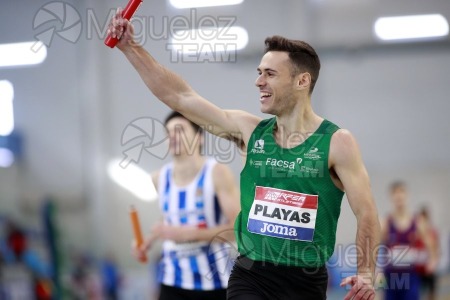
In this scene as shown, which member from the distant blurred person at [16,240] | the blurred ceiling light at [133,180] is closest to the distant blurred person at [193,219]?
the distant blurred person at [16,240]

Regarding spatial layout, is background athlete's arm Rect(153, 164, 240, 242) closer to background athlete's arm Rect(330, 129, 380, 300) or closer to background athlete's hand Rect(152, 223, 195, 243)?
background athlete's hand Rect(152, 223, 195, 243)

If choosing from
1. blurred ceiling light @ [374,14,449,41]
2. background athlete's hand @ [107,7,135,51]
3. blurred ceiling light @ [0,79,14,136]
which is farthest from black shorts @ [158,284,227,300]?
blurred ceiling light @ [0,79,14,136]

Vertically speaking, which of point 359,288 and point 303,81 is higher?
point 303,81

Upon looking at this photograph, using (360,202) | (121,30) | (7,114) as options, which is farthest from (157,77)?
(7,114)

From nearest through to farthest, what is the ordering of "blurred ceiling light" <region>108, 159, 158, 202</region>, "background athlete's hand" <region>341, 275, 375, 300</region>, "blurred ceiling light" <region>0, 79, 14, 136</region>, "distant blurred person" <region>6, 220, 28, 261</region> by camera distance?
"background athlete's hand" <region>341, 275, 375, 300</region> < "distant blurred person" <region>6, 220, 28, 261</region> < "blurred ceiling light" <region>108, 159, 158, 202</region> < "blurred ceiling light" <region>0, 79, 14, 136</region>

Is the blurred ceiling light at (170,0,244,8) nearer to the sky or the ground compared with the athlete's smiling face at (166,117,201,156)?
nearer to the sky

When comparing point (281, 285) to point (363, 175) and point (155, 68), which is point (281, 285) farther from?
point (155, 68)

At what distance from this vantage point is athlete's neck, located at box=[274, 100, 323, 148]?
3586mm

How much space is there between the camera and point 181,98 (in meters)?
3.66

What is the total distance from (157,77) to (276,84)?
586 mm

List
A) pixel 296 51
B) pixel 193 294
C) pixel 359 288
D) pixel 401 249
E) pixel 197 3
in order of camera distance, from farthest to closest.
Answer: pixel 197 3
pixel 401 249
pixel 193 294
pixel 296 51
pixel 359 288

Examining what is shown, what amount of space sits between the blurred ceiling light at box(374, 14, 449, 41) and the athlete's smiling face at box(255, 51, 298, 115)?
25.1 ft

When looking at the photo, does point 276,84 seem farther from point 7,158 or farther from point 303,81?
point 7,158

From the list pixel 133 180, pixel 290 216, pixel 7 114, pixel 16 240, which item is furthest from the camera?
pixel 7 114
